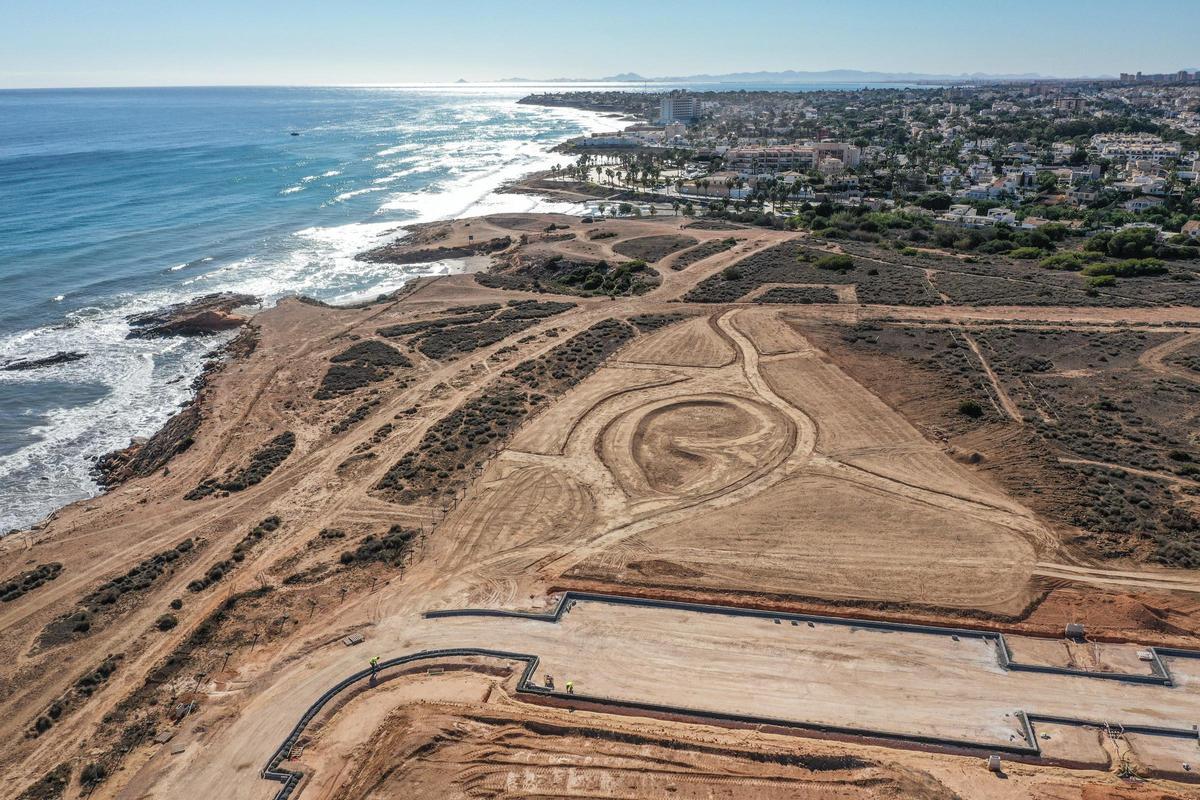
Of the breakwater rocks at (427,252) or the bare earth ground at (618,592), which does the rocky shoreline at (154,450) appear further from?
the breakwater rocks at (427,252)

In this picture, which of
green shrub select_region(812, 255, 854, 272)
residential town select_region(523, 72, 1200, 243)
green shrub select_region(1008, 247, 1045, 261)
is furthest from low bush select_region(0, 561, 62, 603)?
residential town select_region(523, 72, 1200, 243)

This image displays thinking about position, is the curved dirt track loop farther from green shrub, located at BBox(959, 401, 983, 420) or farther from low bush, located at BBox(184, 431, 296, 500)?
low bush, located at BBox(184, 431, 296, 500)

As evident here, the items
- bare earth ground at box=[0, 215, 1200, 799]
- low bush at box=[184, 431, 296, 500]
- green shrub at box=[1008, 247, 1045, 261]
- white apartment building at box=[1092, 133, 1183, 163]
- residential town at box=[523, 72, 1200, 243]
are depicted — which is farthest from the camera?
white apartment building at box=[1092, 133, 1183, 163]

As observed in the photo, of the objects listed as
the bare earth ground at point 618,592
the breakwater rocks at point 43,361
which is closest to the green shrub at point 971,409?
the bare earth ground at point 618,592

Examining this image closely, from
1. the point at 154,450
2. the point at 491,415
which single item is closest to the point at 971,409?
the point at 491,415

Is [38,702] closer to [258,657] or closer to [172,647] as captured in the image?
[172,647]

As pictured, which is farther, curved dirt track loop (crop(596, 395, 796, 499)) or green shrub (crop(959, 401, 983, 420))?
green shrub (crop(959, 401, 983, 420))
